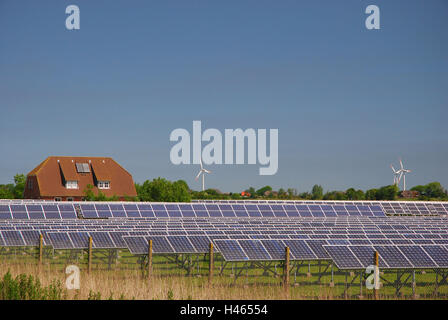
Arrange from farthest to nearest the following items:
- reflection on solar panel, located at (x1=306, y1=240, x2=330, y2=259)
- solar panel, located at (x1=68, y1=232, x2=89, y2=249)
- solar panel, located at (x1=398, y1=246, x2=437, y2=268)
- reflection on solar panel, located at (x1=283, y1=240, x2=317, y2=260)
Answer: solar panel, located at (x1=68, y1=232, x2=89, y2=249) → reflection on solar panel, located at (x1=306, y1=240, x2=330, y2=259) → reflection on solar panel, located at (x1=283, y1=240, x2=317, y2=260) → solar panel, located at (x1=398, y1=246, x2=437, y2=268)

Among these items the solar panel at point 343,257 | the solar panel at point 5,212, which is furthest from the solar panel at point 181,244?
the solar panel at point 5,212

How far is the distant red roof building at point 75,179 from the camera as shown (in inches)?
3772

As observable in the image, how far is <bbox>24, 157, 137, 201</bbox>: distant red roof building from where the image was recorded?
9581 centimetres

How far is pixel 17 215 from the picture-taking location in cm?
4775

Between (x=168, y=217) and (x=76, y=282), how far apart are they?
1318 inches

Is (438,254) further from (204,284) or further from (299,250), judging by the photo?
(204,284)

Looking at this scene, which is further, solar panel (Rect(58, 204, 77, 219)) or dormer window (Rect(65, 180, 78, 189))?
dormer window (Rect(65, 180, 78, 189))

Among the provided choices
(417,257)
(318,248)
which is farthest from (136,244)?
(417,257)

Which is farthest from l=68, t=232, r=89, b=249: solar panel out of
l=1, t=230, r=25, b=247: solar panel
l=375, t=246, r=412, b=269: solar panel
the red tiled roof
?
the red tiled roof

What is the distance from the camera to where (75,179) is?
97625 millimetres

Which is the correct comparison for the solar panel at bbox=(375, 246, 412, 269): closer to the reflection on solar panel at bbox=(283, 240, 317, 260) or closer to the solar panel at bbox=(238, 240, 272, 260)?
the reflection on solar panel at bbox=(283, 240, 317, 260)
